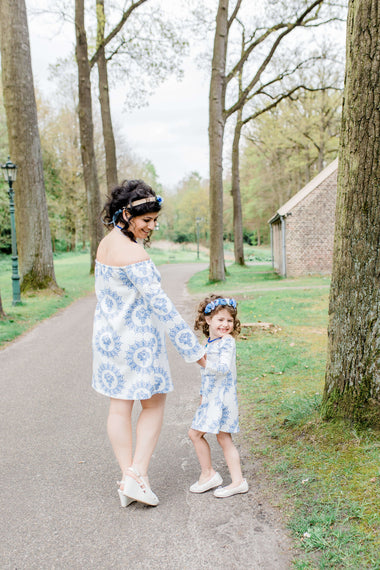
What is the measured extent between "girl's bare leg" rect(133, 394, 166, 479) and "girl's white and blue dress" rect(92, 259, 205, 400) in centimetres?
14

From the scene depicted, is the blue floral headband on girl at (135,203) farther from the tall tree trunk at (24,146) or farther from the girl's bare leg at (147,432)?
the tall tree trunk at (24,146)

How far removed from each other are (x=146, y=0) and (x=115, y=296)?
61.3ft

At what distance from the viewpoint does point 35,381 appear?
6012mm

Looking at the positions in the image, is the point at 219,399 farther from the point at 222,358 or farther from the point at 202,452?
the point at 202,452

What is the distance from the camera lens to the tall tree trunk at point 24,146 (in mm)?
12891

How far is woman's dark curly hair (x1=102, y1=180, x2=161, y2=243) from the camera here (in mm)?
2895

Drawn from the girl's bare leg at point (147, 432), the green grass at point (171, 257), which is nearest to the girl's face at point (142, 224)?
the girl's bare leg at point (147, 432)

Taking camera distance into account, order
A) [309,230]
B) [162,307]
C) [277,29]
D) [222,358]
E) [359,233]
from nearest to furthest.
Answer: [162,307]
[222,358]
[359,233]
[277,29]
[309,230]

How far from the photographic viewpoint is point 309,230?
22.8 m

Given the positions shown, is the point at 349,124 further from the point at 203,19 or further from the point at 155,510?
the point at 203,19

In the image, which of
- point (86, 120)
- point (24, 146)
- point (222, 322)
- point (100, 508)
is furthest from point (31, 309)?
point (86, 120)

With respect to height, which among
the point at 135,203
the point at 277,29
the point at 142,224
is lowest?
the point at 142,224

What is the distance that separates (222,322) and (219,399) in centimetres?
50

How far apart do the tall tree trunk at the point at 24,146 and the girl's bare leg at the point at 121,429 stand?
11.7 meters
